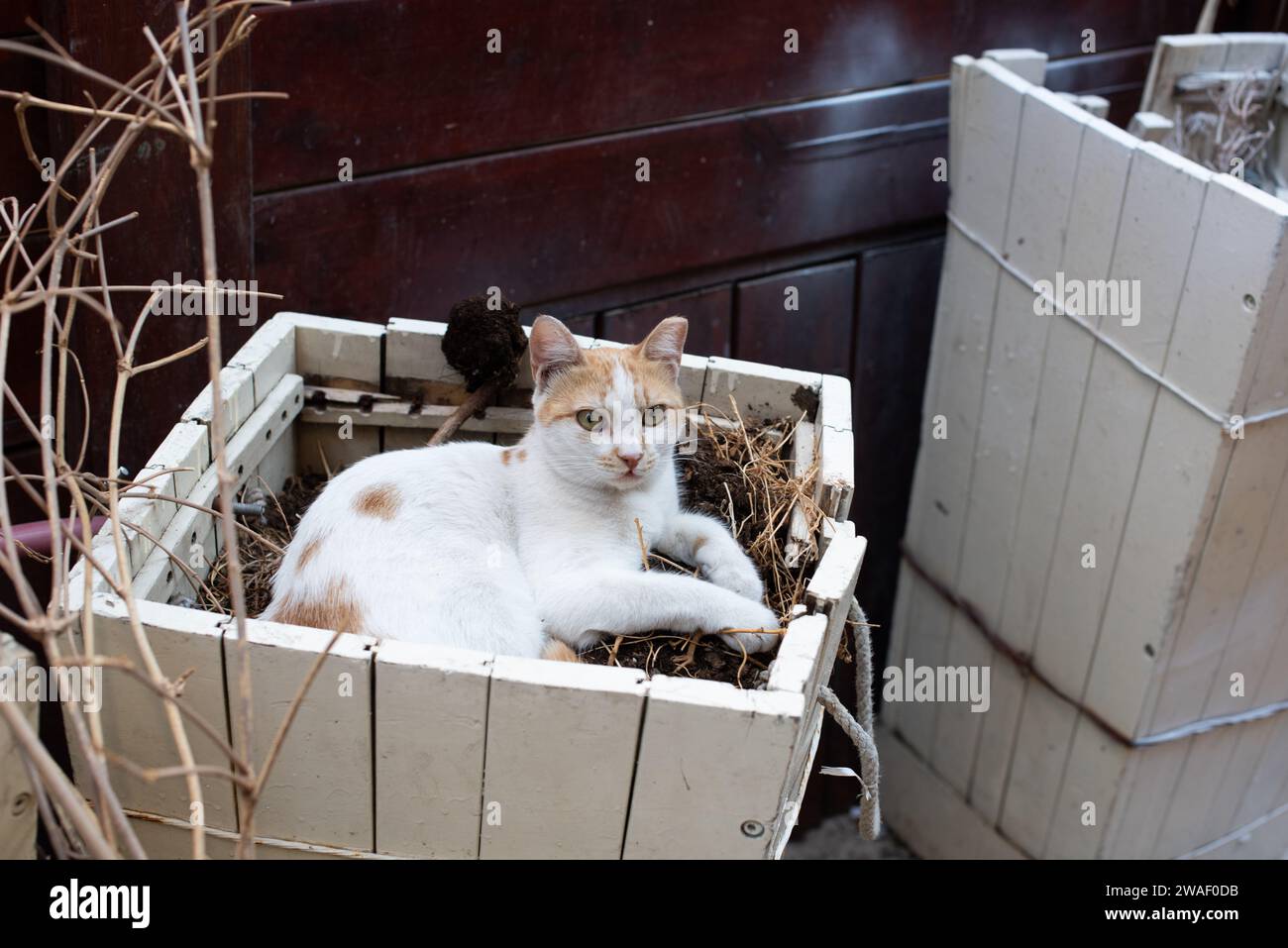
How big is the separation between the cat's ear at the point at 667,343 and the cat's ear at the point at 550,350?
82 millimetres

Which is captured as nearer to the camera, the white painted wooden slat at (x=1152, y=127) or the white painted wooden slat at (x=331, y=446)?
the white painted wooden slat at (x=331, y=446)

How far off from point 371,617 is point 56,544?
0.33 m

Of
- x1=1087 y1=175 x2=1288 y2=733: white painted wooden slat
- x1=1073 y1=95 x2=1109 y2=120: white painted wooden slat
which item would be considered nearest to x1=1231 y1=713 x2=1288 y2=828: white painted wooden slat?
x1=1087 y1=175 x2=1288 y2=733: white painted wooden slat

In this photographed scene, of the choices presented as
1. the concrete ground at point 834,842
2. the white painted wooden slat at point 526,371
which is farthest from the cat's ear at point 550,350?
the concrete ground at point 834,842

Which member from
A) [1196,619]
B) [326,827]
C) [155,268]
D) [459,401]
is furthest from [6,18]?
[1196,619]

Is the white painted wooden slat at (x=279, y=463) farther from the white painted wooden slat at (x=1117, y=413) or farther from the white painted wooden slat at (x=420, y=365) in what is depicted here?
the white painted wooden slat at (x=1117, y=413)

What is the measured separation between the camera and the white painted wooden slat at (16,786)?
1026mm

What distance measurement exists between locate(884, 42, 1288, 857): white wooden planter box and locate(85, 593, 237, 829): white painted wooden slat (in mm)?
1472

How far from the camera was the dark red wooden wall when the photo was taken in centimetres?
180

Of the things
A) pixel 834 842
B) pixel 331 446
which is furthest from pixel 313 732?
pixel 834 842

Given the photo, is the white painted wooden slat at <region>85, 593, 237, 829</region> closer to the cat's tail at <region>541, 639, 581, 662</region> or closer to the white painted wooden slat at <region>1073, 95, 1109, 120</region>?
the cat's tail at <region>541, 639, 581, 662</region>

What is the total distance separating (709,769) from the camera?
1.07 metres

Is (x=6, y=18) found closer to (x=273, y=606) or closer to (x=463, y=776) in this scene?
(x=273, y=606)

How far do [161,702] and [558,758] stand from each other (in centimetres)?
35
